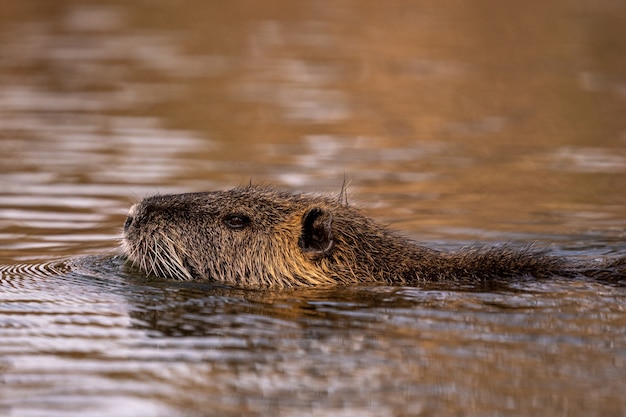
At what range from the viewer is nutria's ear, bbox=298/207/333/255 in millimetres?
7324

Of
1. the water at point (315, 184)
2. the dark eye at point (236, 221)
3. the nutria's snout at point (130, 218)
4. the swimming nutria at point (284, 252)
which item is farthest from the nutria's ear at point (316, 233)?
the nutria's snout at point (130, 218)

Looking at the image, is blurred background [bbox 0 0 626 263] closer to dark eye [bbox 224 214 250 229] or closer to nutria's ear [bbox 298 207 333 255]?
dark eye [bbox 224 214 250 229]

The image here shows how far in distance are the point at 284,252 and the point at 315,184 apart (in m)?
3.56

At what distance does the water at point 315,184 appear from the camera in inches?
216

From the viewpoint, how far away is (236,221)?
7.54m

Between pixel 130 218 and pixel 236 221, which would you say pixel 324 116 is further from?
pixel 130 218

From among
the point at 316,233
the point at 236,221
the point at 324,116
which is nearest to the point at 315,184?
the point at 236,221

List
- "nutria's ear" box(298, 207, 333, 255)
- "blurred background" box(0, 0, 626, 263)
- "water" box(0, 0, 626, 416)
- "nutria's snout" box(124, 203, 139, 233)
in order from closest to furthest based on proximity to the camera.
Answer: "water" box(0, 0, 626, 416) → "nutria's ear" box(298, 207, 333, 255) → "nutria's snout" box(124, 203, 139, 233) → "blurred background" box(0, 0, 626, 263)

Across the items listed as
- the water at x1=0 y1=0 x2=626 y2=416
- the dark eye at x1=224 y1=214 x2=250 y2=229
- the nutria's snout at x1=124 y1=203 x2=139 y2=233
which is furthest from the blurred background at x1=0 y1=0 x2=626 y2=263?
the dark eye at x1=224 y1=214 x2=250 y2=229

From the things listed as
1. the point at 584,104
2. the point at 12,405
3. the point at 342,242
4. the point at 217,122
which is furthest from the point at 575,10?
the point at 12,405

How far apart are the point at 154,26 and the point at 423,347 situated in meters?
18.1

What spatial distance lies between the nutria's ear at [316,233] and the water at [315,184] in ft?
0.90

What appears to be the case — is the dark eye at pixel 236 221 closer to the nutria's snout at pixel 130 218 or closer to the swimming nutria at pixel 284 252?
the swimming nutria at pixel 284 252

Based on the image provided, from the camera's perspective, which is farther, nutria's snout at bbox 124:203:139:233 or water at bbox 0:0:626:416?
nutria's snout at bbox 124:203:139:233
